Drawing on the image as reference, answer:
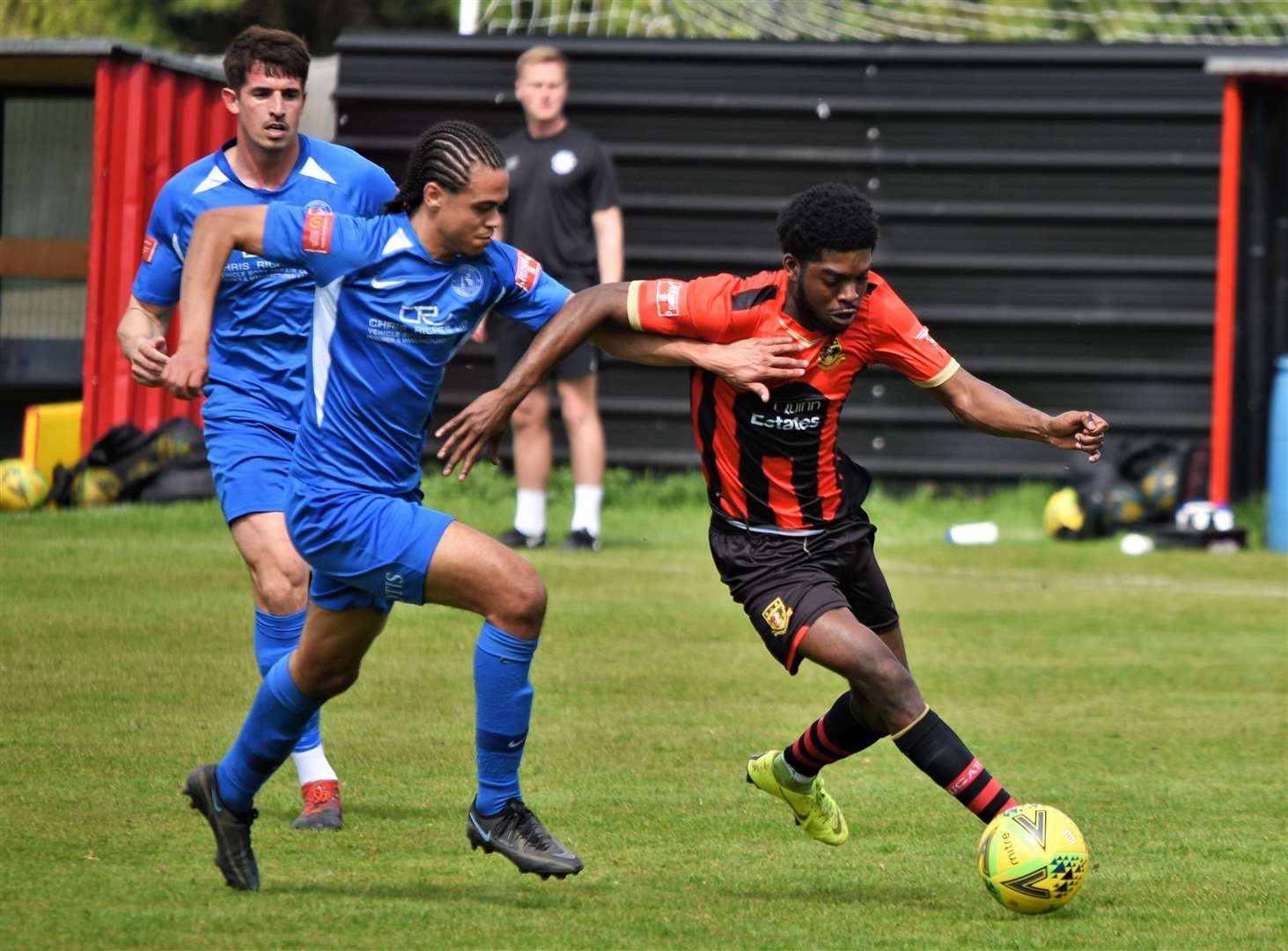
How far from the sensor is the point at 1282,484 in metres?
13.6

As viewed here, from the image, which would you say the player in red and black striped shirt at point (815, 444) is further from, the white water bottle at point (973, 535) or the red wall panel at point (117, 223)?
the red wall panel at point (117, 223)

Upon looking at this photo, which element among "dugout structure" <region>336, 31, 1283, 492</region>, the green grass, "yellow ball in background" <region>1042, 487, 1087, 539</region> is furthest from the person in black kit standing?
"yellow ball in background" <region>1042, 487, 1087, 539</region>

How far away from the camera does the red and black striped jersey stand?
19.7ft

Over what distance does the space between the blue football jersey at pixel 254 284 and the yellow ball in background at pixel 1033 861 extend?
276cm

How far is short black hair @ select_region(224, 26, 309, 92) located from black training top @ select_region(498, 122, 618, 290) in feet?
19.0

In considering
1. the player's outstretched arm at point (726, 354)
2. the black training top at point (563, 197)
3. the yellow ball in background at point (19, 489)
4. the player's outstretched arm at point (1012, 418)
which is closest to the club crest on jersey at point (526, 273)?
the player's outstretched arm at point (726, 354)

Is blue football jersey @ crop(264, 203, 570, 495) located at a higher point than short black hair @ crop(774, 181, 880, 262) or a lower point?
lower

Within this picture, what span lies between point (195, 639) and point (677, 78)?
22.9 ft

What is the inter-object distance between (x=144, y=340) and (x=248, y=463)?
754mm

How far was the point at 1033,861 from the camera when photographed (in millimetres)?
5402

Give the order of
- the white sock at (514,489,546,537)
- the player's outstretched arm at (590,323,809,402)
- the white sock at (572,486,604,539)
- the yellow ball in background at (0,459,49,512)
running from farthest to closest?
the yellow ball in background at (0,459,49,512), the white sock at (572,486,604,539), the white sock at (514,489,546,537), the player's outstretched arm at (590,323,809,402)

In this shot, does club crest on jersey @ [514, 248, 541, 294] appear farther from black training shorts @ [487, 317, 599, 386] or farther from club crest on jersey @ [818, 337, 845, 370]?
black training shorts @ [487, 317, 599, 386]

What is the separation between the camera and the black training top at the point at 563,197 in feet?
41.5

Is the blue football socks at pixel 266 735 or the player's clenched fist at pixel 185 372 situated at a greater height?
the player's clenched fist at pixel 185 372
